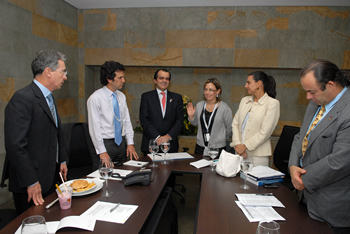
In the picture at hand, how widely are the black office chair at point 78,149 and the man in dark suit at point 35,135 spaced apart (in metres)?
0.75

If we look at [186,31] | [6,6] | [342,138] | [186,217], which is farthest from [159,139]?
[6,6]

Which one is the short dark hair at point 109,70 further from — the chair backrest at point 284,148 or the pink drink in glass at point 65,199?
the chair backrest at point 284,148

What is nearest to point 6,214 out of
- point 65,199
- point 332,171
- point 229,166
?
point 65,199

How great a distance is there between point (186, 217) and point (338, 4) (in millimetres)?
4400

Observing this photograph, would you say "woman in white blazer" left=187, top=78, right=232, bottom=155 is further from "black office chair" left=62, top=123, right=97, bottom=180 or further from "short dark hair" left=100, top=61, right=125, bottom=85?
"black office chair" left=62, top=123, right=97, bottom=180

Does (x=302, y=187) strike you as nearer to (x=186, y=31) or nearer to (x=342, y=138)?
(x=342, y=138)

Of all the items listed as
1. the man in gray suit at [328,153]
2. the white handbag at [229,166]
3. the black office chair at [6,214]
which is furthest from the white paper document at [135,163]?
the man in gray suit at [328,153]

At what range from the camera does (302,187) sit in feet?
5.35

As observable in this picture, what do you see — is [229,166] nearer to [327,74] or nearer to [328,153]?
[328,153]

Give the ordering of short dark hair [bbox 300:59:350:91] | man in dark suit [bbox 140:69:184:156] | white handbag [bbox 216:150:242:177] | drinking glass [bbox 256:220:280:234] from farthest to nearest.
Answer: man in dark suit [bbox 140:69:184:156] → white handbag [bbox 216:150:242:177] → short dark hair [bbox 300:59:350:91] → drinking glass [bbox 256:220:280:234]

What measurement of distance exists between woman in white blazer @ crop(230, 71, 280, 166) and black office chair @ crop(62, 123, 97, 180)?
70.4 inches

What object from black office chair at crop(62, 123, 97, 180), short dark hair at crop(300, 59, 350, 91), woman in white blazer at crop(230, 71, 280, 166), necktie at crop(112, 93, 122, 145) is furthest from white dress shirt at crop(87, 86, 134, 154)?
short dark hair at crop(300, 59, 350, 91)

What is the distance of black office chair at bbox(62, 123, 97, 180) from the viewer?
2814 mm

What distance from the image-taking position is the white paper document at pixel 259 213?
4.71 ft
